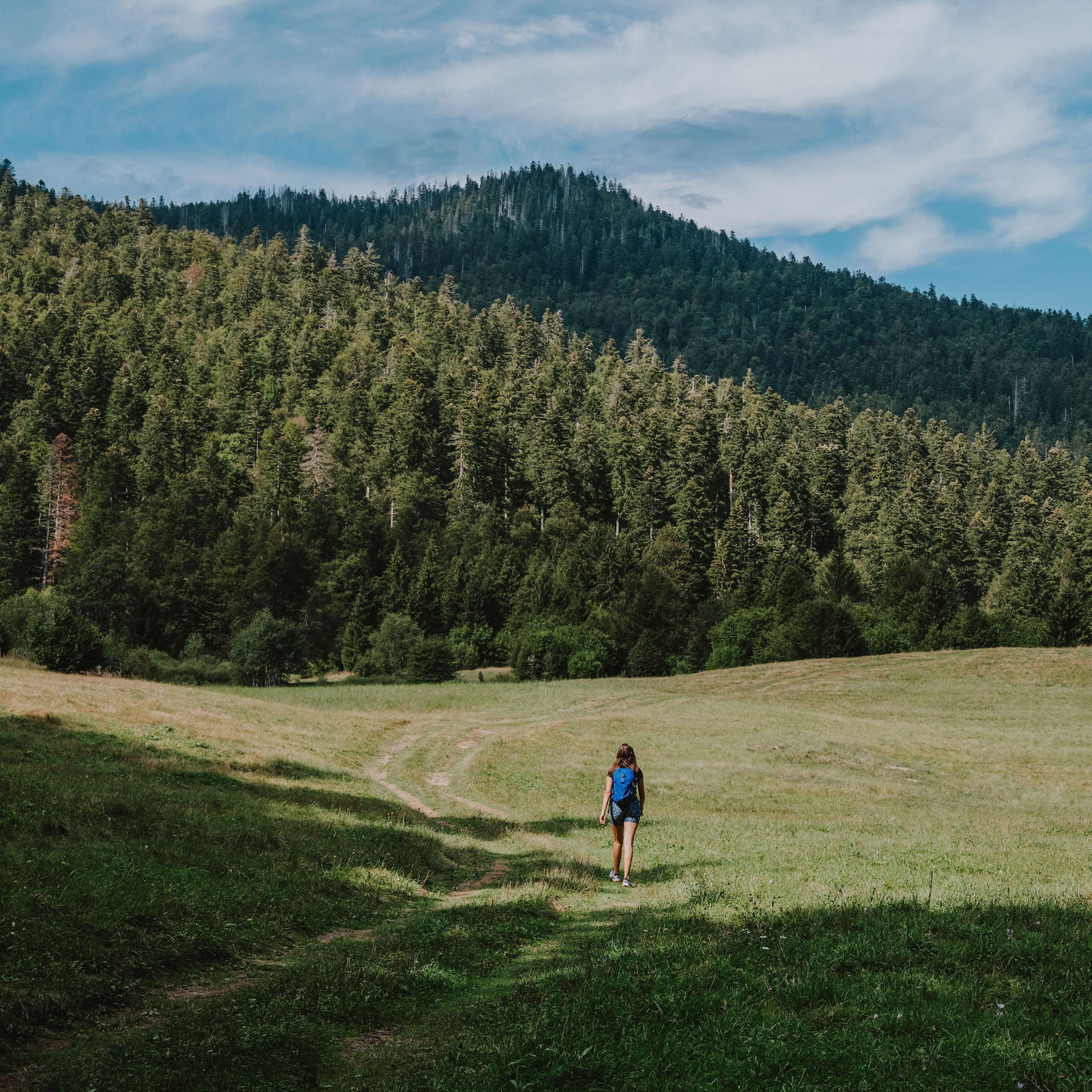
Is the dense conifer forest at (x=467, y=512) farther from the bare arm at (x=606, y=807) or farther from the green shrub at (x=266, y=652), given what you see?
the bare arm at (x=606, y=807)

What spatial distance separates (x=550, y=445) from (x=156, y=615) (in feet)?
207

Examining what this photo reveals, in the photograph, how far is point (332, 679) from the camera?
98312 mm

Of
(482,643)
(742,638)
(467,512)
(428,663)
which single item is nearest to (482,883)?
(428,663)

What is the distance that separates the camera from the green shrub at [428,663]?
86875 mm

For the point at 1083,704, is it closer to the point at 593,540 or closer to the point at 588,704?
the point at 588,704

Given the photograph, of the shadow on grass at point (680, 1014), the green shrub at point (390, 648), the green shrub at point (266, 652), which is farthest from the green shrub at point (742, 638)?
the shadow on grass at point (680, 1014)

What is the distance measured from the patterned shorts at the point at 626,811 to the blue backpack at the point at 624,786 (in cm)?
6

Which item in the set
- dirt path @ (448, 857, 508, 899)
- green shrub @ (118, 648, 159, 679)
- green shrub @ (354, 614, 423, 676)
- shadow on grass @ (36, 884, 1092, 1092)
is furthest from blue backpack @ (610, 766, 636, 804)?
green shrub @ (354, 614, 423, 676)

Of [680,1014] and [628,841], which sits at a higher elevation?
[680,1014]

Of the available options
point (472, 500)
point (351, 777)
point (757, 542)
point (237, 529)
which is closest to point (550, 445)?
point (472, 500)

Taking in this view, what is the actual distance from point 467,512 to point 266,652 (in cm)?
5206

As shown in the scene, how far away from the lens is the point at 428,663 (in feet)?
285

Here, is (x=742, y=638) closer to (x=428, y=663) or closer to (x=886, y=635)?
(x=886, y=635)

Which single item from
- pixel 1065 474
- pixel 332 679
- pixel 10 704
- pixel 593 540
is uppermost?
pixel 1065 474
